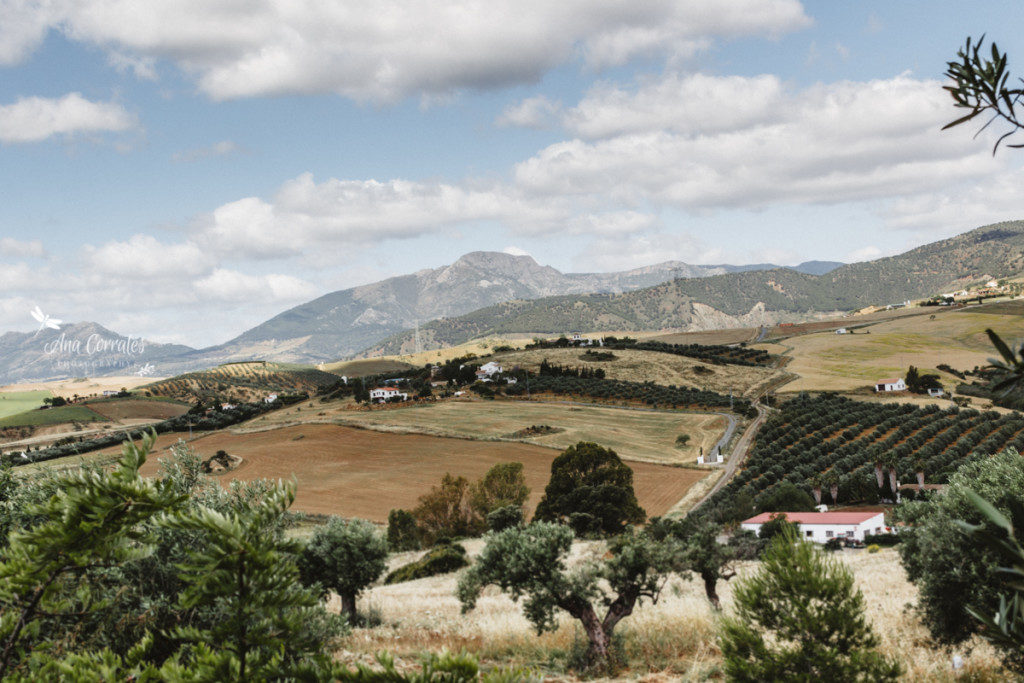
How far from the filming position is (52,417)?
539ft

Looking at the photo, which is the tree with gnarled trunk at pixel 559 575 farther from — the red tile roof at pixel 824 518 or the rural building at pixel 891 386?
the rural building at pixel 891 386

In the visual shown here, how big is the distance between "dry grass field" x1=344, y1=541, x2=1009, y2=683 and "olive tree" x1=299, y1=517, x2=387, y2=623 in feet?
6.15

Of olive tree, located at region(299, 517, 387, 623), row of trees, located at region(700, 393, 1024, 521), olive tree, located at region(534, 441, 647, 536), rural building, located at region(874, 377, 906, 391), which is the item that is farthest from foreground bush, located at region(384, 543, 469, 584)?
rural building, located at region(874, 377, 906, 391)

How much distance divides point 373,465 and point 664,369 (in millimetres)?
94167

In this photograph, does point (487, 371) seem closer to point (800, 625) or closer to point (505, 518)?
point (505, 518)

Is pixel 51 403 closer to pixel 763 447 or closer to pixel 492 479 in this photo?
pixel 492 479

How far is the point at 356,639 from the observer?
21.2 metres

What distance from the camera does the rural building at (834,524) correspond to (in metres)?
60.1

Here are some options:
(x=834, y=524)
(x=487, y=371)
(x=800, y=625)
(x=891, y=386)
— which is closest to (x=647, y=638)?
(x=800, y=625)

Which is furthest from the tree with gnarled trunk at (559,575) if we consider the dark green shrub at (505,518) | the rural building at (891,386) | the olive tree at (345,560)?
the rural building at (891,386)

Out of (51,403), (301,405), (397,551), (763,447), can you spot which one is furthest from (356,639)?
(51,403)

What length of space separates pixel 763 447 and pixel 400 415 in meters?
65.7

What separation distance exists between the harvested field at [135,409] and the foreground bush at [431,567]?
140 m

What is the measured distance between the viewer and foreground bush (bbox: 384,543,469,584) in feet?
157
